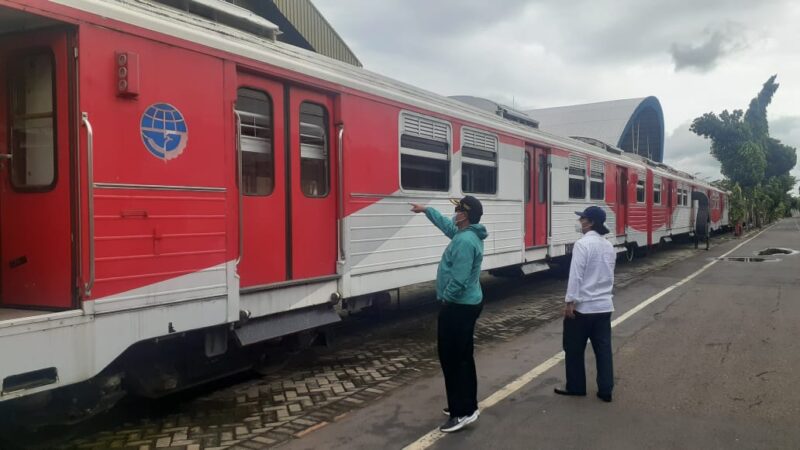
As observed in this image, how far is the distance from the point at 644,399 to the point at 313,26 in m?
17.7

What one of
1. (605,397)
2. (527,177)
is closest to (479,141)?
(527,177)

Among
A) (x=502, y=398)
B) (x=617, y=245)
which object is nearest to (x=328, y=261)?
(x=502, y=398)

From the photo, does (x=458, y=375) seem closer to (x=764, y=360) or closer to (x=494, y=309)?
(x=764, y=360)

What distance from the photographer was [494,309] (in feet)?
32.9

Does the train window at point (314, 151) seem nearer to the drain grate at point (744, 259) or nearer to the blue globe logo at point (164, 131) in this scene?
the blue globe logo at point (164, 131)

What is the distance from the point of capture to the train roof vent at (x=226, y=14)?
4983mm

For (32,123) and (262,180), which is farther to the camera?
(262,180)

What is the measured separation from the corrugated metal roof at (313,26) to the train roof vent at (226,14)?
43.8 feet

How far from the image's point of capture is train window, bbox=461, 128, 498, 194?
8352 mm

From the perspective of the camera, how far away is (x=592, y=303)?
17.3ft

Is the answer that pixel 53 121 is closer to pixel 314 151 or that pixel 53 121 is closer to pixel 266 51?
pixel 266 51

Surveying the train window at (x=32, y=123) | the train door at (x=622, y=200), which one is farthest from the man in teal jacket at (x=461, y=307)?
the train door at (x=622, y=200)

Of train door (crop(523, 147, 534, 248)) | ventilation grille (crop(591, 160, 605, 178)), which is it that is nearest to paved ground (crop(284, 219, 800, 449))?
train door (crop(523, 147, 534, 248))

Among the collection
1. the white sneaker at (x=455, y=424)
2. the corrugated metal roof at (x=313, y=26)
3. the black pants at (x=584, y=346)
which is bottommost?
the white sneaker at (x=455, y=424)
